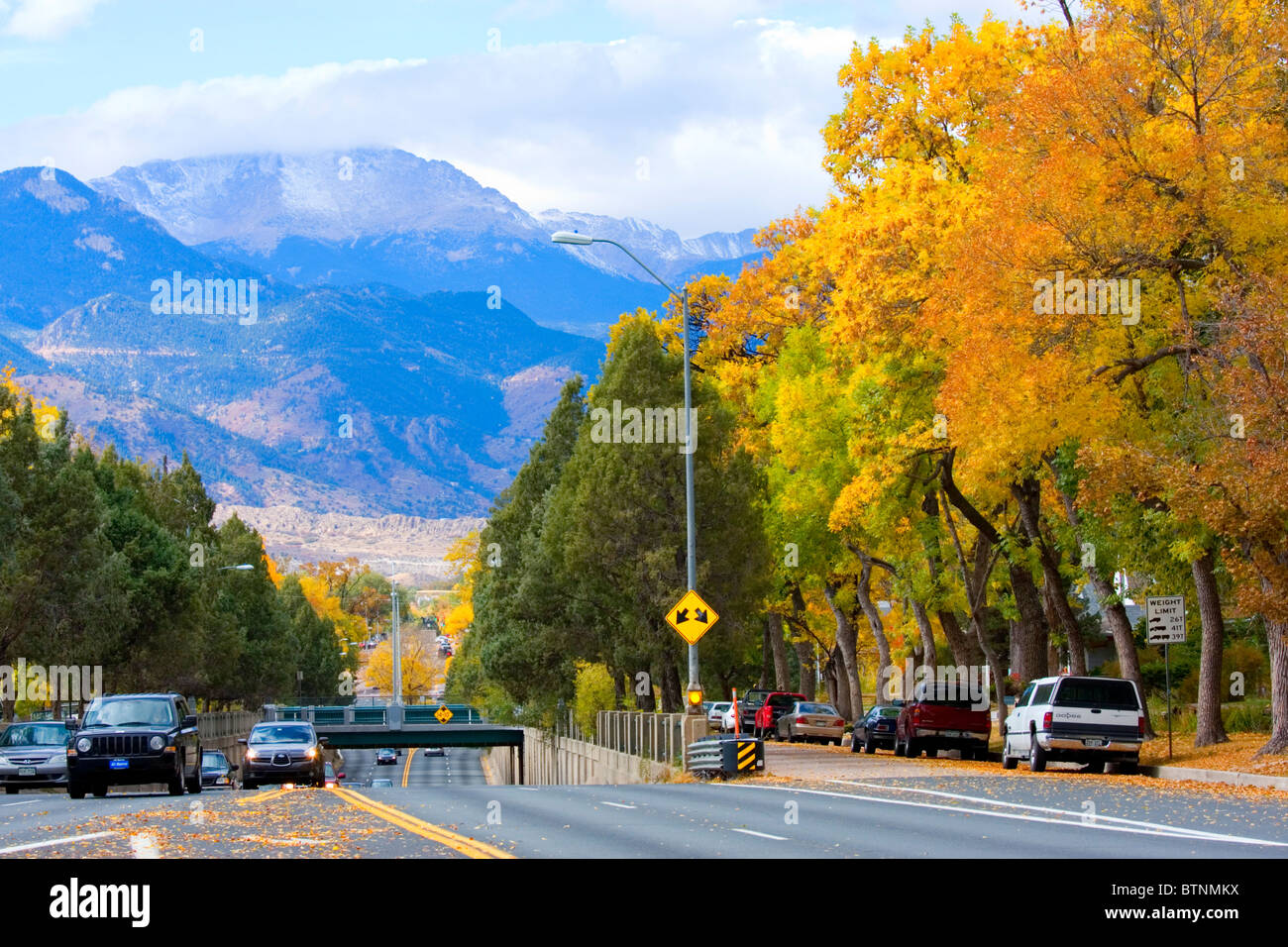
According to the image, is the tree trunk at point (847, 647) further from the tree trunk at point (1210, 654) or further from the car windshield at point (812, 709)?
the tree trunk at point (1210, 654)

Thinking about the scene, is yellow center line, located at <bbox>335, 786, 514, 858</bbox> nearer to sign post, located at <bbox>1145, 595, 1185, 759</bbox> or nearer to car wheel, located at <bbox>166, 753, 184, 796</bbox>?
car wheel, located at <bbox>166, 753, 184, 796</bbox>

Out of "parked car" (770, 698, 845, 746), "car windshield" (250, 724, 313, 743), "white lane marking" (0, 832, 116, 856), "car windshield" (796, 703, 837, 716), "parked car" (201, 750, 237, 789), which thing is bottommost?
"parked car" (201, 750, 237, 789)

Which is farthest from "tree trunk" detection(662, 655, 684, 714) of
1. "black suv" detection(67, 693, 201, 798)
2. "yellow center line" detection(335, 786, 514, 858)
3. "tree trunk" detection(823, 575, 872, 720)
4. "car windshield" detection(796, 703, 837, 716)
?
"yellow center line" detection(335, 786, 514, 858)

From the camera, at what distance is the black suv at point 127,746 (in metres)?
27.3

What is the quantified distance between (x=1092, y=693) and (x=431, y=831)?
17.9 metres

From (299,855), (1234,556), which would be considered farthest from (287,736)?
(299,855)

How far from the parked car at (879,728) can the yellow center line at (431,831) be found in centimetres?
2353

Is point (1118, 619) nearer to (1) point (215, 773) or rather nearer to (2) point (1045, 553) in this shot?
(2) point (1045, 553)

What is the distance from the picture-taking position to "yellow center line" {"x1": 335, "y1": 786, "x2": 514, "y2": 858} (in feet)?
45.5

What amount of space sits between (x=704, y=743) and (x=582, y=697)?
2124 cm

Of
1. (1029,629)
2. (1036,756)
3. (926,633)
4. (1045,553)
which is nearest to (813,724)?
(926,633)

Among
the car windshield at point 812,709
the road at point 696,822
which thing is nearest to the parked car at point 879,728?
the car windshield at point 812,709

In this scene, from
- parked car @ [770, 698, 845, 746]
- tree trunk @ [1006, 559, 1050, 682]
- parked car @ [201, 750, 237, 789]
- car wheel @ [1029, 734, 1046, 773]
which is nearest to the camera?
car wheel @ [1029, 734, 1046, 773]

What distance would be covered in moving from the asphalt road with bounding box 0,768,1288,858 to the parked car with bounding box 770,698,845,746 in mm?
26217
